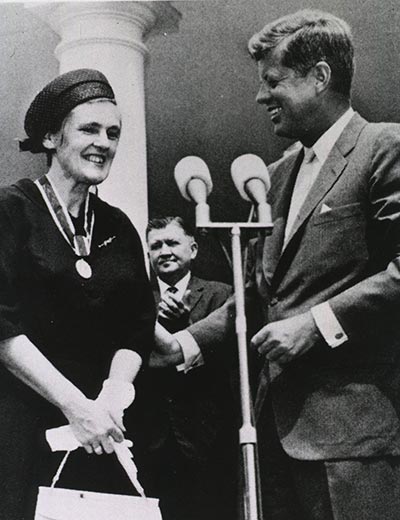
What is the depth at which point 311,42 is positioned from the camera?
136cm

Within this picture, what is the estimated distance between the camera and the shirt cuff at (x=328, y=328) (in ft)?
4.00

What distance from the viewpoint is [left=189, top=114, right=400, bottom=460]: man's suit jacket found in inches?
47.7

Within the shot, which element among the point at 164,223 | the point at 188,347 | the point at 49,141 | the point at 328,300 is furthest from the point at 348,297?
the point at 164,223

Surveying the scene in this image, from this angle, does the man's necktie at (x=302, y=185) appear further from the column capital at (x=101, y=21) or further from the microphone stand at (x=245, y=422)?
the column capital at (x=101, y=21)

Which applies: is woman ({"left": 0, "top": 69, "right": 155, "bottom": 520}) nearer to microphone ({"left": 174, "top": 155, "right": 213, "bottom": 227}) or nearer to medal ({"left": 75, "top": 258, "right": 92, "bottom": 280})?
medal ({"left": 75, "top": 258, "right": 92, "bottom": 280})

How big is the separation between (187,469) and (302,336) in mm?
680

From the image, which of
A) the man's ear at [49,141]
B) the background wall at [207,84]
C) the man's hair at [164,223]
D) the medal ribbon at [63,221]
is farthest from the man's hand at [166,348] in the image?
the background wall at [207,84]

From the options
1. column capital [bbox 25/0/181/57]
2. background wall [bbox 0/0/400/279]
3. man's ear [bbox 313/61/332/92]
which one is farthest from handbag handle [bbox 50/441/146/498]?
column capital [bbox 25/0/181/57]

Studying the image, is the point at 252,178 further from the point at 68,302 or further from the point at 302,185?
the point at 68,302

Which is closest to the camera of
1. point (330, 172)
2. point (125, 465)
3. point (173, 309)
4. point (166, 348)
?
point (125, 465)

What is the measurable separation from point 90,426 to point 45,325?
181 mm

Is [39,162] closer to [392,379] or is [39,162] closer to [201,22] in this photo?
[201,22]

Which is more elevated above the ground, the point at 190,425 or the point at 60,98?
the point at 60,98

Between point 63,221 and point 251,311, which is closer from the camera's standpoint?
point 63,221
